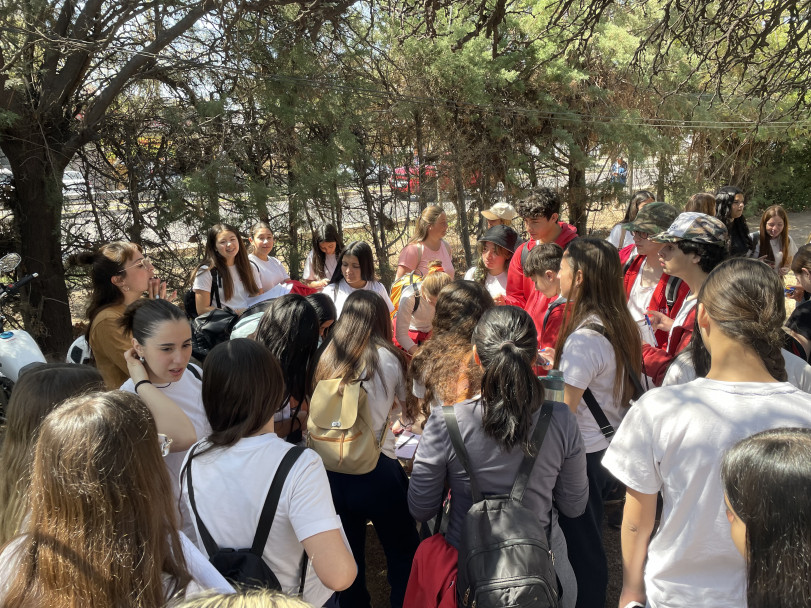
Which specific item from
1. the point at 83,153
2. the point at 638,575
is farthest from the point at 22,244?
the point at 638,575

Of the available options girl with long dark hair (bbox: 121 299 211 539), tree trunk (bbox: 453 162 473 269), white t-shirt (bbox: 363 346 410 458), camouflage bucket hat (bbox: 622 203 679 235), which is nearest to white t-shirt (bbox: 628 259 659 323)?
camouflage bucket hat (bbox: 622 203 679 235)

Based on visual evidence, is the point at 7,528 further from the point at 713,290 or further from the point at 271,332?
the point at 713,290

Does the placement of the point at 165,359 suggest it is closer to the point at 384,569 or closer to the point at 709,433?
the point at 384,569

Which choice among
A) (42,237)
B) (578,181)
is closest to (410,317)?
(42,237)

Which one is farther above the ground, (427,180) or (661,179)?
(661,179)

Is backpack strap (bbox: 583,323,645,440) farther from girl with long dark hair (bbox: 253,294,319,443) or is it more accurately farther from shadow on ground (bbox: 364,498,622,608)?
girl with long dark hair (bbox: 253,294,319,443)

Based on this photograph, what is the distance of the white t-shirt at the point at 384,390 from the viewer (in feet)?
8.66

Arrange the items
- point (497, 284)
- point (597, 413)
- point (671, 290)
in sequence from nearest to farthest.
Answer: point (597, 413)
point (671, 290)
point (497, 284)

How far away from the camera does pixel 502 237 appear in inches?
182

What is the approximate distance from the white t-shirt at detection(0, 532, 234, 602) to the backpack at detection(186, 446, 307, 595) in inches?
9.9

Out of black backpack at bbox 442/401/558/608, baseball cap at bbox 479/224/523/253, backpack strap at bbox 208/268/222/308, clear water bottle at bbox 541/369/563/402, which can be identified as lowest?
black backpack at bbox 442/401/558/608

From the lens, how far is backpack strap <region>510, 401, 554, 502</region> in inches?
77.3

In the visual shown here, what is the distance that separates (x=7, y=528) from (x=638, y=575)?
170cm

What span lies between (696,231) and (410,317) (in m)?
1.88
